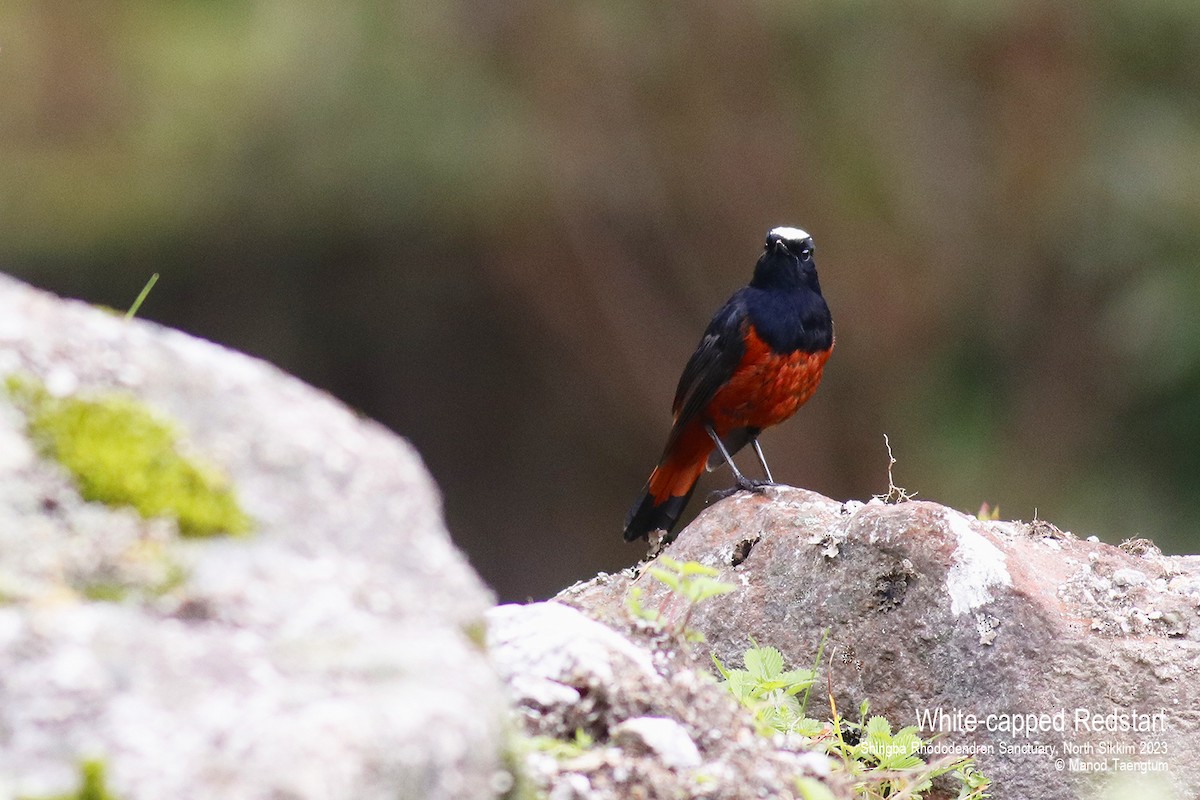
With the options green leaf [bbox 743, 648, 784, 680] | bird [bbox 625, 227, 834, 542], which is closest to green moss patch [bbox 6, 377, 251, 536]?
green leaf [bbox 743, 648, 784, 680]

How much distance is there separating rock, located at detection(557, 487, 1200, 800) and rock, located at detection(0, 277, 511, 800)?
1.12 metres

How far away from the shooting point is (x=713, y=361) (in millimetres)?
5188

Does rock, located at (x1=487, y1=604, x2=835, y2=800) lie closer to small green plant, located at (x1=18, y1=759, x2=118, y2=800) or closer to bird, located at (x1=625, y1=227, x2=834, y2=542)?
small green plant, located at (x1=18, y1=759, x2=118, y2=800)

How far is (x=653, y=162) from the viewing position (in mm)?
9312

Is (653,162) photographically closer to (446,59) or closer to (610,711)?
(446,59)

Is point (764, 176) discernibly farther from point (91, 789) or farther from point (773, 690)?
point (91, 789)

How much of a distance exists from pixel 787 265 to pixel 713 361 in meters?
0.53

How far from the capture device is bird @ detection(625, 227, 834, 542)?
16.8ft

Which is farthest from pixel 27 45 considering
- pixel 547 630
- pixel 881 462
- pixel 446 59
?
pixel 547 630

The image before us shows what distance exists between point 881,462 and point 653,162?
8.60 ft

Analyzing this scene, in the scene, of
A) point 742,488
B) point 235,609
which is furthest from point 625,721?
point 742,488

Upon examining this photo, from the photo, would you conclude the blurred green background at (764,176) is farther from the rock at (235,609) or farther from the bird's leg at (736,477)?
the rock at (235,609)

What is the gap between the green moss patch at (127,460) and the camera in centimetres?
158

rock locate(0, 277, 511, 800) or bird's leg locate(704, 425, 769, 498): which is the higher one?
bird's leg locate(704, 425, 769, 498)
